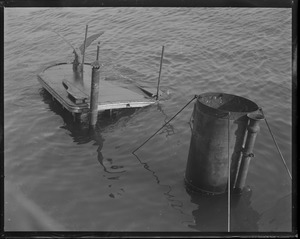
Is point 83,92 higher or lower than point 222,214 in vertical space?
higher

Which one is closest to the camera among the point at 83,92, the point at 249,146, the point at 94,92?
the point at 249,146

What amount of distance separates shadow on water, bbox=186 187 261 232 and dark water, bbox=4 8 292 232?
0.03 metres

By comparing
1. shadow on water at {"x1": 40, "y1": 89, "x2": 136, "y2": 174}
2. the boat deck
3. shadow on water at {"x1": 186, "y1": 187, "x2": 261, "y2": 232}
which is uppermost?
the boat deck

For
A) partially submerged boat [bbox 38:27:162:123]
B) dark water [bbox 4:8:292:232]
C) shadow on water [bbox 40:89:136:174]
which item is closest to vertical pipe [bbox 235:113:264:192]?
dark water [bbox 4:8:292:232]

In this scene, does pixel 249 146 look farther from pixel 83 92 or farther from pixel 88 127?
pixel 83 92

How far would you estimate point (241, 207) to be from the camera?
1005 cm

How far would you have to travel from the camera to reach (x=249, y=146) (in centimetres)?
902

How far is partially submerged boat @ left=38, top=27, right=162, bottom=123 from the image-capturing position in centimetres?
1441

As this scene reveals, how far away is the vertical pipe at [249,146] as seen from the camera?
8655 mm

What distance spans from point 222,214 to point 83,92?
7988 millimetres

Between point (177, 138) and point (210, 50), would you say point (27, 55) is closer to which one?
point (210, 50)

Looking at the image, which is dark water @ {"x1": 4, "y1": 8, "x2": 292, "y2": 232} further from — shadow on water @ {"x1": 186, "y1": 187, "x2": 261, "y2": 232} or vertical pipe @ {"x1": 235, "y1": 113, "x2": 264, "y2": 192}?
vertical pipe @ {"x1": 235, "y1": 113, "x2": 264, "y2": 192}

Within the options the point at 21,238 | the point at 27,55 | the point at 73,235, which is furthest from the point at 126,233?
the point at 27,55

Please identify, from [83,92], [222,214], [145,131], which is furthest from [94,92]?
[222,214]
